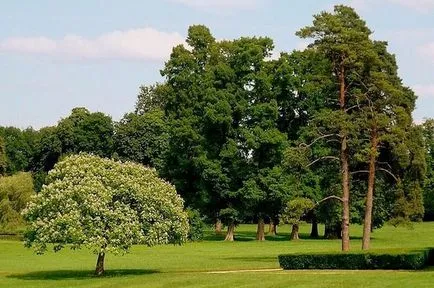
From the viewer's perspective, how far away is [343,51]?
4831cm

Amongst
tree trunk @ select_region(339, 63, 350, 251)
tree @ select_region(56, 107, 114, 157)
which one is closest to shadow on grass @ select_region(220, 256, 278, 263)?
tree trunk @ select_region(339, 63, 350, 251)

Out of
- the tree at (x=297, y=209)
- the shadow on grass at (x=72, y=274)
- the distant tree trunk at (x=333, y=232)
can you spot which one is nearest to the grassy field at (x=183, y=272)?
the shadow on grass at (x=72, y=274)

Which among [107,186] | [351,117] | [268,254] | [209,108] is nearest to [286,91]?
[209,108]

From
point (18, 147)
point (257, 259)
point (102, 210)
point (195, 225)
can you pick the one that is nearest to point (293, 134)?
point (195, 225)

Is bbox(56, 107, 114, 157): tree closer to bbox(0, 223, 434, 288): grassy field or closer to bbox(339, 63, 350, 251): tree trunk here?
bbox(0, 223, 434, 288): grassy field

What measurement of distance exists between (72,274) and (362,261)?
14.9 metres

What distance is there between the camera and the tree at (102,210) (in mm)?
→ 40688

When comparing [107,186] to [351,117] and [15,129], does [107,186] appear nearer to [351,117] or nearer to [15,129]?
[351,117]

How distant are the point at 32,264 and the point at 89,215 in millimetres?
15509

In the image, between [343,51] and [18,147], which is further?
[18,147]

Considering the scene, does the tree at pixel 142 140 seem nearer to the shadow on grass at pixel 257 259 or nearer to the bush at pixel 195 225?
the bush at pixel 195 225

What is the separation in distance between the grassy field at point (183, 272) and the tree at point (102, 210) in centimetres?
181

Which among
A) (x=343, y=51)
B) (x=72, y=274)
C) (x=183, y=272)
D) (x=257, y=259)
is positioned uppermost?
(x=343, y=51)

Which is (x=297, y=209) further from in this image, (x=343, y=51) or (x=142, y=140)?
(x=142, y=140)
